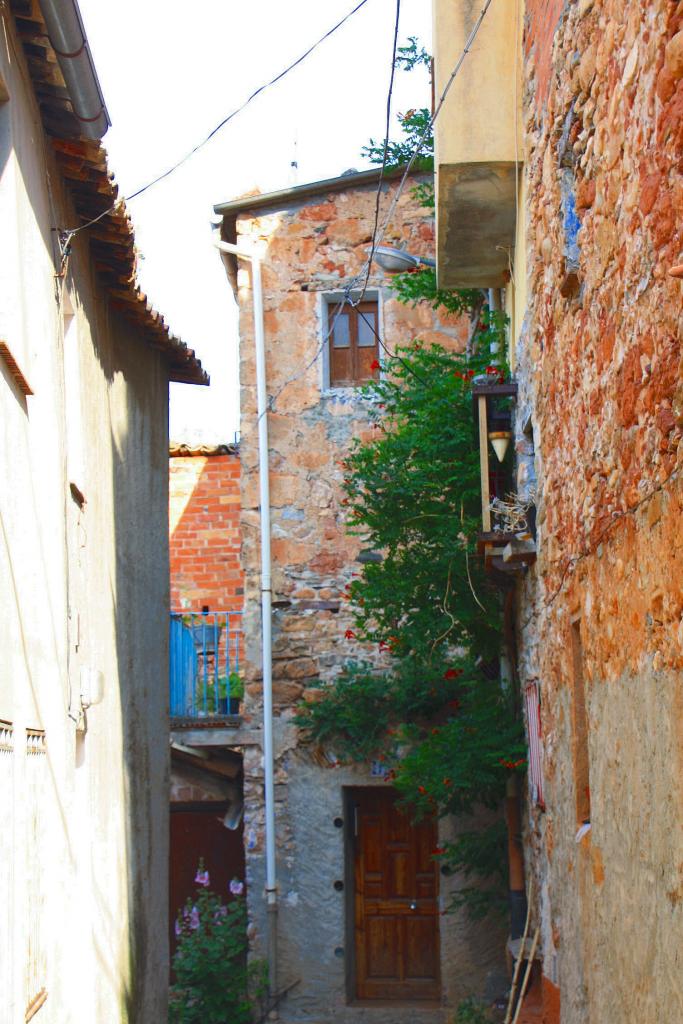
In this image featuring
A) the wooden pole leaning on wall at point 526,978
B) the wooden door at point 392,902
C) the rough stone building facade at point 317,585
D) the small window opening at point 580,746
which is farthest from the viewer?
the wooden door at point 392,902

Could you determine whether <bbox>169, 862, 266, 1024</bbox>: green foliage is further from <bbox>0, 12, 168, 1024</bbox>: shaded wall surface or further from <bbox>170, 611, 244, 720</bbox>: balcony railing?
<bbox>0, 12, 168, 1024</bbox>: shaded wall surface

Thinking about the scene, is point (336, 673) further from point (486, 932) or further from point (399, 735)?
point (486, 932)

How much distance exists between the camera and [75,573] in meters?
6.33

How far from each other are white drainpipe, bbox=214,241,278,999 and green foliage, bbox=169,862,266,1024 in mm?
333

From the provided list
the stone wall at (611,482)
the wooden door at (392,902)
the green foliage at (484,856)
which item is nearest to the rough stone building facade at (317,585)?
the wooden door at (392,902)

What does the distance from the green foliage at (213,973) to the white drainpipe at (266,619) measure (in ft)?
1.09

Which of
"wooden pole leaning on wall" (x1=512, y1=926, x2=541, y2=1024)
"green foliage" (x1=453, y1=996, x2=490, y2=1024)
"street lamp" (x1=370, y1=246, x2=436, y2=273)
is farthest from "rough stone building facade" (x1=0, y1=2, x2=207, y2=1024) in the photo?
"street lamp" (x1=370, y1=246, x2=436, y2=273)

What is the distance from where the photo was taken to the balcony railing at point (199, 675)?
40.1ft

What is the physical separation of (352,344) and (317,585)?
2485mm

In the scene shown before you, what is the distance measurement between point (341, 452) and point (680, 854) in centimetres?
875

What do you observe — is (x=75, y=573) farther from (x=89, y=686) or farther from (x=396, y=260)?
(x=396, y=260)

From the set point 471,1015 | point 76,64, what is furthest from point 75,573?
point 471,1015

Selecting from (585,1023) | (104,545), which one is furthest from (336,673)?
(585,1023)

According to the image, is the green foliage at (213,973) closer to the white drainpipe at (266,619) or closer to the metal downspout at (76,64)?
the white drainpipe at (266,619)
